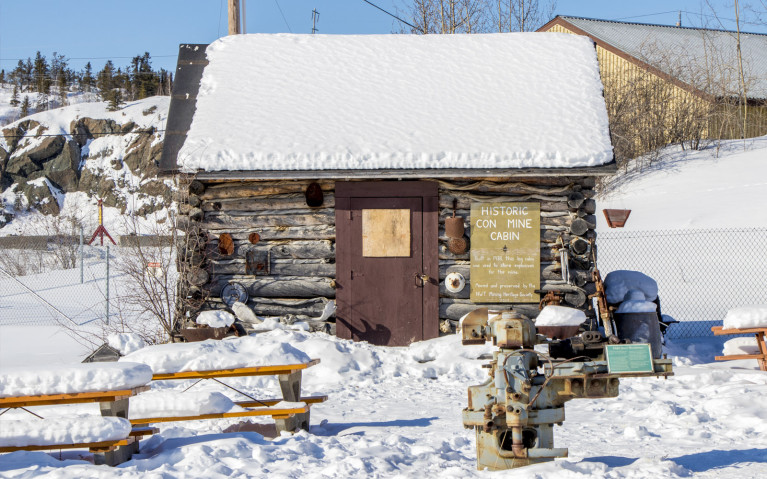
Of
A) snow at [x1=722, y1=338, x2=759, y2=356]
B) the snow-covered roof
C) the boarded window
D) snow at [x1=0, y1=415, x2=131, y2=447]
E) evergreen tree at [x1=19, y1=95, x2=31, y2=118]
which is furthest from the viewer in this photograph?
evergreen tree at [x1=19, y1=95, x2=31, y2=118]

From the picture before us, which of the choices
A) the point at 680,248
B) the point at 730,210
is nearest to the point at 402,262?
the point at 680,248

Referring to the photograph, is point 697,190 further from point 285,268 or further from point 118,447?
point 118,447

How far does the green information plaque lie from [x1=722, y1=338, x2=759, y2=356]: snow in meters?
5.84

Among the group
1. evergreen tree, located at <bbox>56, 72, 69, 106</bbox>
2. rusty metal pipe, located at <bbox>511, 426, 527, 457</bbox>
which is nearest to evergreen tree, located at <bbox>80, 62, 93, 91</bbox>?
evergreen tree, located at <bbox>56, 72, 69, 106</bbox>

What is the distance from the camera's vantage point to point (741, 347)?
33.4ft

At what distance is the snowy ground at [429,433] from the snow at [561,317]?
0.93 m

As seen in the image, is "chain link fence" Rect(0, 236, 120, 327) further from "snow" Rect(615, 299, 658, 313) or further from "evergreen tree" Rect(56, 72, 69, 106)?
"evergreen tree" Rect(56, 72, 69, 106)

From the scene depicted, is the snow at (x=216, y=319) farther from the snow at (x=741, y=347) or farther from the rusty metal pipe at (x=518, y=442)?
the rusty metal pipe at (x=518, y=442)

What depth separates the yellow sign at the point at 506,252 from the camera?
1148 cm

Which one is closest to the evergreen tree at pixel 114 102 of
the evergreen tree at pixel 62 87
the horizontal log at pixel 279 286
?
the evergreen tree at pixel 62 87

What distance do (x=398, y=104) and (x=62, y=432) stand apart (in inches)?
331

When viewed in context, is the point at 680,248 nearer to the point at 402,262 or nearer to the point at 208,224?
the point at 402,262

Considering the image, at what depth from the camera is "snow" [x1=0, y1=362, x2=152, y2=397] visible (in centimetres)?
575

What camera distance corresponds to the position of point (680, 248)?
20.1m
